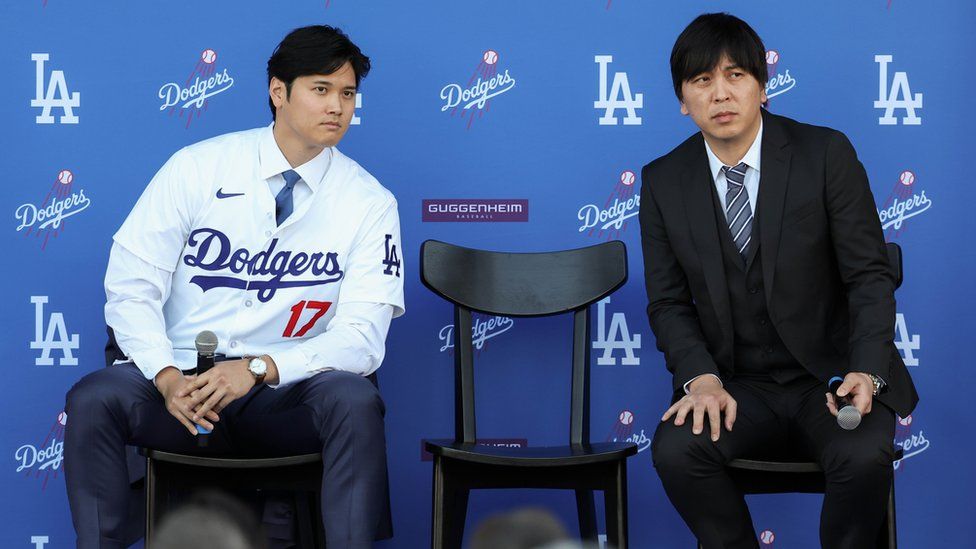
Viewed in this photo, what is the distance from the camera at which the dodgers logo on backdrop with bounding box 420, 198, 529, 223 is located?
2.95 metres

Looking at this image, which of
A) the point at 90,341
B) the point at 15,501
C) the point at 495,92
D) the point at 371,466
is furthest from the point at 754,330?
the point at 15,501

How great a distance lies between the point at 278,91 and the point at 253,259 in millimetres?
431

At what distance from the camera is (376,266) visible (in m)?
2.43

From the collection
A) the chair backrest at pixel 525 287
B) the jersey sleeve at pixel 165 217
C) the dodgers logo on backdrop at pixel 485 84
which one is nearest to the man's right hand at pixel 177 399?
the jersey sleeve at pixel 165 217

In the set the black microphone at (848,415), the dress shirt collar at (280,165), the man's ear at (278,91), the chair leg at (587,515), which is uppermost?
the man's ear at (278,91)

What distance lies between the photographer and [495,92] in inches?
116

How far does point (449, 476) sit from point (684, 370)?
1.89 feet

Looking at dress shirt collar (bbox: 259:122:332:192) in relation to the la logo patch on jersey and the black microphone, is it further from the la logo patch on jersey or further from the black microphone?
the black microphone

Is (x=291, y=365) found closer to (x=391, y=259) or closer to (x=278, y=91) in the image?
(x=391, y=259)

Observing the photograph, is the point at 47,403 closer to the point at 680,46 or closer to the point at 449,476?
the point at 449,476

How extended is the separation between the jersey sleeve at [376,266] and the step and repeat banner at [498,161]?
47 cm

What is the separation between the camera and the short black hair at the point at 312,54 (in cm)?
246

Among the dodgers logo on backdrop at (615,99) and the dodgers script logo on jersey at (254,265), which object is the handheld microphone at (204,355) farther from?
the dodgers logo on backdrop at (615,99)

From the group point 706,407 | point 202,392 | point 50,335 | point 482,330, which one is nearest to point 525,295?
point 482,330
